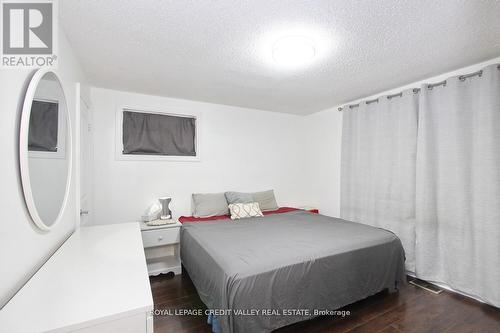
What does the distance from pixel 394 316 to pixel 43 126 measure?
9.50ft

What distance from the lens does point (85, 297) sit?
2.89 ft

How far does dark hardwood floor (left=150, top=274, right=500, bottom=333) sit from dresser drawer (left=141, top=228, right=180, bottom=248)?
522 mm

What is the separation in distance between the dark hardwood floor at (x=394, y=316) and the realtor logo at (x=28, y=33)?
1994 mm

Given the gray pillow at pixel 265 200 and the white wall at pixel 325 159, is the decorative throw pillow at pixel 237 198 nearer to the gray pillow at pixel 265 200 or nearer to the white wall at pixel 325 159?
the gray pillow at pixel 265 200

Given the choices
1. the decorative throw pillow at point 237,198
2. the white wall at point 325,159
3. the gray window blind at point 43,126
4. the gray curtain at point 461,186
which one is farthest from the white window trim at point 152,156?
the gray curtain at point 461,186

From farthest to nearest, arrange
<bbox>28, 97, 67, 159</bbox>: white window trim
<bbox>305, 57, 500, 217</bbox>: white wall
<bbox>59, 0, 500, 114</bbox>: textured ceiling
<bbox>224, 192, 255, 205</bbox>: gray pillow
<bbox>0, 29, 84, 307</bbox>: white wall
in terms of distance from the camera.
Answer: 1. <bbox>305, 57, 500, 217</bbox>: white wall
2. <bbox>224, 192, 255, 205</bbox>: gray pillow
3. <bbox>59, 0, 500, 114</bbox>: textured ceiling
4. <bbox>28, 97, 67, 159</bbox>: white window trim
5. <bbox>0, 29, 84, 307</bbox>: white wall

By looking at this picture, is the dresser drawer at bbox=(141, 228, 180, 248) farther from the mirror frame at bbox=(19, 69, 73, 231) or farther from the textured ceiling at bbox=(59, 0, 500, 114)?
the textured ceiling at bbox=(59, 0, 500, 114)

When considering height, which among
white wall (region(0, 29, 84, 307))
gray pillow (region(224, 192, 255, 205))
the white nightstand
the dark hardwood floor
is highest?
white wall (region(0, 29, 84, 307))

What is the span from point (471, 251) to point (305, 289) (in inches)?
70.3

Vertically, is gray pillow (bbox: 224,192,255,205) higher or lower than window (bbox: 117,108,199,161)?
lower

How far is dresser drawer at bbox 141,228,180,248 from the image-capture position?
2.50m

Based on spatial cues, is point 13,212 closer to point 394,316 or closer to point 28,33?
point 28,33

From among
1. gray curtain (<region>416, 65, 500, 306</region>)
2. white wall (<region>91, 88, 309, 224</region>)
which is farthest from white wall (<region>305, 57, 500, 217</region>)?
gray curtain (<region>416, 65, 500, 306</region>)

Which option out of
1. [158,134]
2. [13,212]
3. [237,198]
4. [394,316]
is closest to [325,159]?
[237,198]
